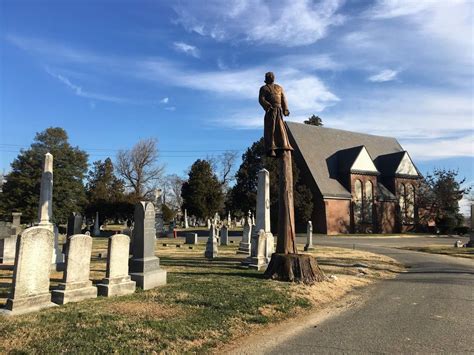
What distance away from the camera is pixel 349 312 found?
7.99 metres

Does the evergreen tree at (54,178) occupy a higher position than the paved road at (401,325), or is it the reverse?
the evergreen tree at (54,178)

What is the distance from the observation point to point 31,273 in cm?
674

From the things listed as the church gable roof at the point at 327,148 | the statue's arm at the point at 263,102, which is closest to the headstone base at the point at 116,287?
the statue's arm at the point at 263,102

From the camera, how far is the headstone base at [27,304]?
20.8 ft

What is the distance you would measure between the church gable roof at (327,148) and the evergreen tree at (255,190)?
8.51ft

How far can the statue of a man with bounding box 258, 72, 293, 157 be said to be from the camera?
11742 mm

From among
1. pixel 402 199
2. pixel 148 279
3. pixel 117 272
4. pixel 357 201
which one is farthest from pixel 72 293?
pixel 402 199

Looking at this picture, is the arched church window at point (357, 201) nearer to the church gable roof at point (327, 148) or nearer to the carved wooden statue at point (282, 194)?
the church gable roof at point (327, 148)

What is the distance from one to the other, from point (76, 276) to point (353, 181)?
147ft

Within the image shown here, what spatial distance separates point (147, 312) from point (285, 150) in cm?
654

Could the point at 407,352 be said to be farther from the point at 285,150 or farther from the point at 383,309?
the point at 285,150

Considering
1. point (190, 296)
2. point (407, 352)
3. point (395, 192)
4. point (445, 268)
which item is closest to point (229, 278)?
point (190, 296)

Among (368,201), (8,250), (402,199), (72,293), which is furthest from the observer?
(402,199)

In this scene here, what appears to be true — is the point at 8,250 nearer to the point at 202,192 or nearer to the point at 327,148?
the point at 202,192
